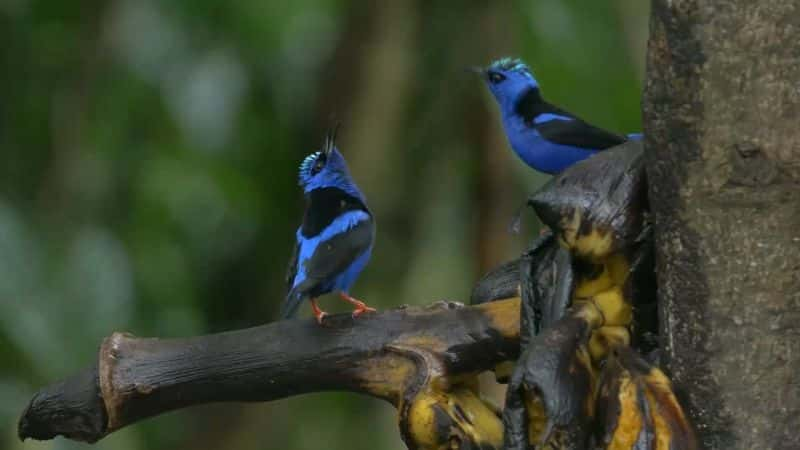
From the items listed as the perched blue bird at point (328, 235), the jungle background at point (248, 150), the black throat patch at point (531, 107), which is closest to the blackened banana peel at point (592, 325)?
the perched blue bird at point (328, 235)

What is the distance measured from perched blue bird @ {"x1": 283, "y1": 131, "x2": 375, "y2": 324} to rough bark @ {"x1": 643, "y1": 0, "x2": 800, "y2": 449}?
2.70ft

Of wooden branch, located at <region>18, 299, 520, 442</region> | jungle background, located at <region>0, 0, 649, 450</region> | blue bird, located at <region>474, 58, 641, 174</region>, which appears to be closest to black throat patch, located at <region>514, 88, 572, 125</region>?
blue bird, located at <region>474, 58, 641, 174</region>

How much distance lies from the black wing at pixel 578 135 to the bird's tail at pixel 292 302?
0.44m

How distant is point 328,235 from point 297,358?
0.70 metres

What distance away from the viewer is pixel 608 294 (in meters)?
1.44

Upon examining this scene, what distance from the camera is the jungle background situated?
11.4ft

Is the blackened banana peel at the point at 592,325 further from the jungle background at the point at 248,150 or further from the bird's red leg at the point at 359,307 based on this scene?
the jungle background at the point at 248,150

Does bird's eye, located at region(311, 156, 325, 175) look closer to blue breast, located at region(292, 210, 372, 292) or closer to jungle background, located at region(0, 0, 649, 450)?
blue breast, located at region(292, 210, 372, 292)

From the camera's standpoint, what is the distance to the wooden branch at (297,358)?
59.6 inches

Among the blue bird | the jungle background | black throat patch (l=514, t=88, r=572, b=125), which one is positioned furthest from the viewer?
the jungle background

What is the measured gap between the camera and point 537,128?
8.02ft

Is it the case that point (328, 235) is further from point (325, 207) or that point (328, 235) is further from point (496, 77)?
point (496, 77)

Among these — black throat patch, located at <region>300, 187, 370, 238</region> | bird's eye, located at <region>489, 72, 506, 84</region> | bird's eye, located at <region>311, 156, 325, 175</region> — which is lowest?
black throat patch, located at <region>300, 187, 370, 238</region>

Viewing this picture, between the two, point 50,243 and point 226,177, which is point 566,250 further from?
point 226,177
